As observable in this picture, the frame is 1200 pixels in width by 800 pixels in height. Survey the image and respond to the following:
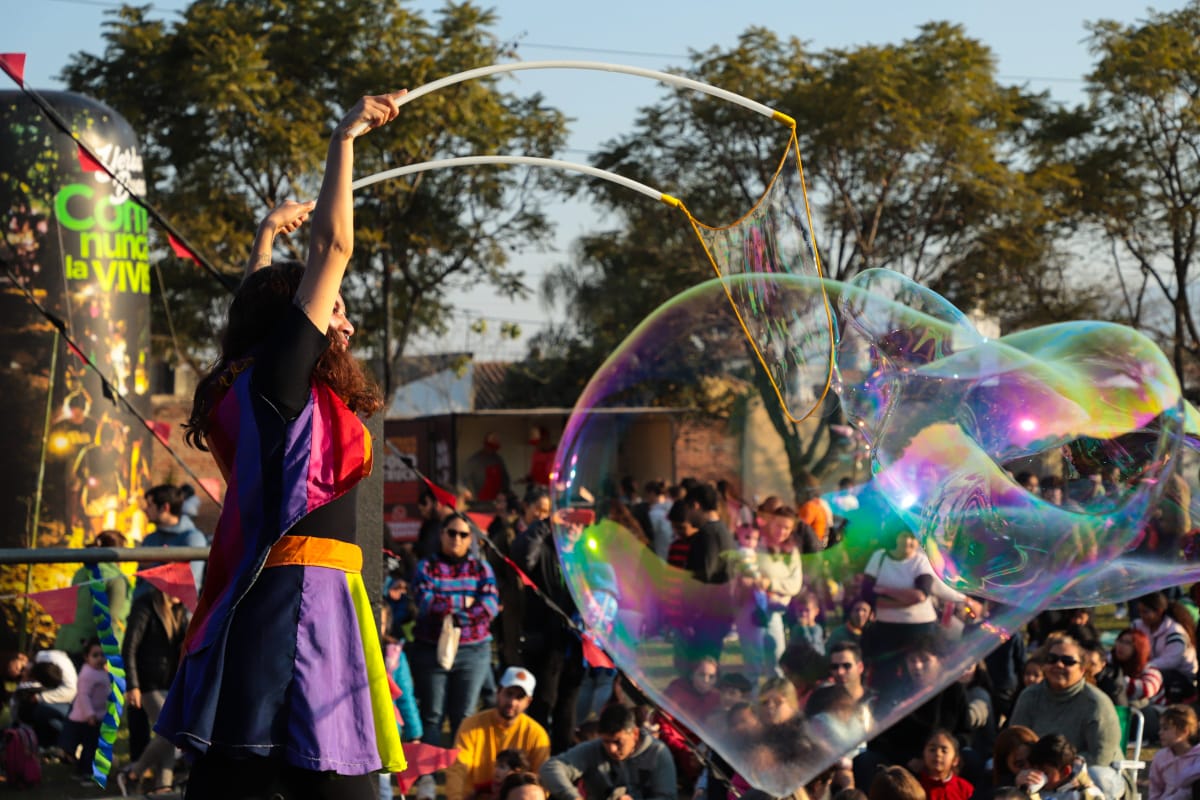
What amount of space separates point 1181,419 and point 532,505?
5.69 m

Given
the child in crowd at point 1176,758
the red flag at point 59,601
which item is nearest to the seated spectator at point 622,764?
the child in crowd at point 1176,758

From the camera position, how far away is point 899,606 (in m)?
5.63

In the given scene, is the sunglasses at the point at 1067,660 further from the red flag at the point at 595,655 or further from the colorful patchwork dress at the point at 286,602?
the colorful patchwork dress at the point at 286,602

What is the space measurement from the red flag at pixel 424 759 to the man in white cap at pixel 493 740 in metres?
0.05

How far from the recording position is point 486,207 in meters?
21.5

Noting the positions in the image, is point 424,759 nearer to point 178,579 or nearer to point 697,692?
point 178,579

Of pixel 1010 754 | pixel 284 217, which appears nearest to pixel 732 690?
pixel 1010 754

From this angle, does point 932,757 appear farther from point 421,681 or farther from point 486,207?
point 486,207

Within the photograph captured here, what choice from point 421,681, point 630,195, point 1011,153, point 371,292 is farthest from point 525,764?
point 1011,153

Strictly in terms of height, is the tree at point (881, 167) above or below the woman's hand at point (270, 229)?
above

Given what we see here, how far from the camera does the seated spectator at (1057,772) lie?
6.44m

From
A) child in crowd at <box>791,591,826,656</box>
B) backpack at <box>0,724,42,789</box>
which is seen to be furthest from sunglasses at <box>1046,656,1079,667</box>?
backpack at <box>0,724,42,789</box>

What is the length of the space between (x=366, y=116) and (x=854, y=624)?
3.41 metres

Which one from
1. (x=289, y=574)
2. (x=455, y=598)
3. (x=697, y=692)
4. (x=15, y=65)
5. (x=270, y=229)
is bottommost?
(x=697, y=692)
